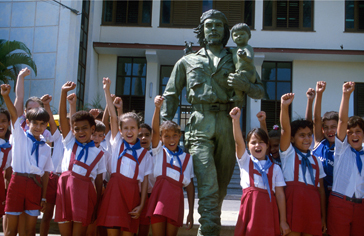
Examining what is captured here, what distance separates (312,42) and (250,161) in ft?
41.5

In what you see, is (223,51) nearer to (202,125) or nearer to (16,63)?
(202,125)

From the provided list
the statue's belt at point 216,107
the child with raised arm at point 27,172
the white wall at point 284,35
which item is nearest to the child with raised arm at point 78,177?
the child with raised arm at point 27,172

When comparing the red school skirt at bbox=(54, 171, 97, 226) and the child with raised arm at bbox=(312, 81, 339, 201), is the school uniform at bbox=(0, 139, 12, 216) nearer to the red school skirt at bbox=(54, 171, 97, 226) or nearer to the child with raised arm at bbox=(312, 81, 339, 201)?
the red school skirt at bbox=(54, 171, 97, 226)

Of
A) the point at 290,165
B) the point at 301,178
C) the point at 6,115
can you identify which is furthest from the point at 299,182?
the point at 6,115

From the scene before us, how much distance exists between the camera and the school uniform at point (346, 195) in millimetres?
3584

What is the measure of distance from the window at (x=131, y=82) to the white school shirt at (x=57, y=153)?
10.9 meters

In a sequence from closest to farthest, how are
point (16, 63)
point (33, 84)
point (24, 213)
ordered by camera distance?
point (24, 213), point (16, 63), point (33, 84)

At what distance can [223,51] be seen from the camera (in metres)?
4.34

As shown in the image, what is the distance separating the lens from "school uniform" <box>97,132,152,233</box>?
356cm

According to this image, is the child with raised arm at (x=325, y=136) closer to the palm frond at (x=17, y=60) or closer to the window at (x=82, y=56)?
the palm frond at (x=17, y=60)

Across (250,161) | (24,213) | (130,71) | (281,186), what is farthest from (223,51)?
(130,71)

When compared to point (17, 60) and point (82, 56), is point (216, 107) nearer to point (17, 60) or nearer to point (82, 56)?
point (17, 60)

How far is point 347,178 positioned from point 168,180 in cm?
173

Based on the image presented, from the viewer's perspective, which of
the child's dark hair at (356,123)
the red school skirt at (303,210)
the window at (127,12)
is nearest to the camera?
the red school skirt at (303,210)
